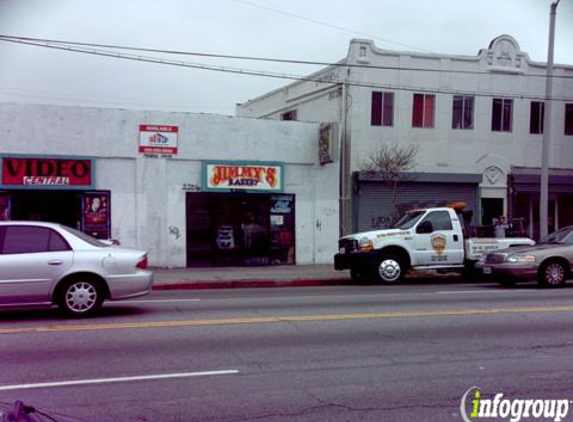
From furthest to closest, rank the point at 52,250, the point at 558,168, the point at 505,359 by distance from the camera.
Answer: the point at 558,168
the point at 52,250
the point at 505,359

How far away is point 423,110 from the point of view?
Answer: 76.5 feet

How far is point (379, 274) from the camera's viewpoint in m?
15.7

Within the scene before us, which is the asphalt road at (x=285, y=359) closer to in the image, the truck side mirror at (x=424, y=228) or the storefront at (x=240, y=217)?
the truck side mirror at (x=424, y=228)

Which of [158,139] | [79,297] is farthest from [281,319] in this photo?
[158,139]

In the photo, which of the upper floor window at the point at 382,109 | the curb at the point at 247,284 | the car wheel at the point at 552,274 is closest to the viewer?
the car wheel at the point at 552,274

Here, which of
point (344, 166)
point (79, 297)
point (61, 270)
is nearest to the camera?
point (61, 270)

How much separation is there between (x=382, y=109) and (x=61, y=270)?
15.6m

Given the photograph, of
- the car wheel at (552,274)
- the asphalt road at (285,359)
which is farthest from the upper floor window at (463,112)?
the asphalt road at (285,359)

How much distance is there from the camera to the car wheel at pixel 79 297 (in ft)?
31.8

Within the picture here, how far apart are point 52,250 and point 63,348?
8.21 feet

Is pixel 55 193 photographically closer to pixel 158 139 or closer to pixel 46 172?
pixel 46 172

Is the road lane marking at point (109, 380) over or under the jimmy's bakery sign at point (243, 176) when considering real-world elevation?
under

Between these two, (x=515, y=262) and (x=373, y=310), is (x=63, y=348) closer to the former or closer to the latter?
(x=373, y=310)

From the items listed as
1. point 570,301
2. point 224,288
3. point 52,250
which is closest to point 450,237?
point 570,301
